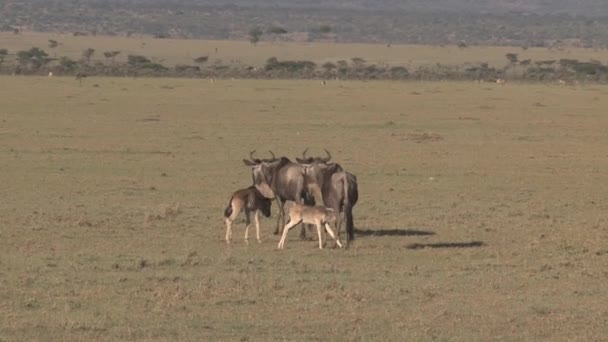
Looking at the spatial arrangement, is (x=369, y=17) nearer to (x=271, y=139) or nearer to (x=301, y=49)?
(x=301, y=49)

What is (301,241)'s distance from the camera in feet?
49.3

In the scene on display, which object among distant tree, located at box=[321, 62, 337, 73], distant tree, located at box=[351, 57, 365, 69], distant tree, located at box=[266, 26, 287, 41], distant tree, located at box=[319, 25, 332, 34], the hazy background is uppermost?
distant tree, located at box=[321, 62, 337, 73]

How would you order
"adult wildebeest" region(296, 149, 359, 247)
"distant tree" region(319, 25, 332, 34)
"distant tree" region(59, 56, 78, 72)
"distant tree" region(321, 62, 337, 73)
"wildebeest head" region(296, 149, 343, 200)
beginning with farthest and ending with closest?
"distant tree" region(319, 25, 332, 34) → "distant tree" region(321, 62, 337, 73) → "distant tree" region(59, 56, 78, 72) → "wildebeest head" region(296, 149, 343, 200) → "adult wildebeest" region(296, 149, 359, 247)

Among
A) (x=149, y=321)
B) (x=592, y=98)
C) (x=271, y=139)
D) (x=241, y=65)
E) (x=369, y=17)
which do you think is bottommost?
(x=369, y=17)

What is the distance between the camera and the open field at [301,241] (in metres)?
10.5

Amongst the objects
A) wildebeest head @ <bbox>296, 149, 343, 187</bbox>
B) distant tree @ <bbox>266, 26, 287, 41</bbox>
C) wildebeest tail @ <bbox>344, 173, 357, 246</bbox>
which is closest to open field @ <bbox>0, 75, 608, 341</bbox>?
wildebeest tail @ <bbox>344, 173, 357, 246</bbox>

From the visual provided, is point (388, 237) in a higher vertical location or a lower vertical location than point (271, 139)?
higher

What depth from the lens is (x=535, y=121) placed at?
119 ft

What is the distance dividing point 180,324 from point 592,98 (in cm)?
3950

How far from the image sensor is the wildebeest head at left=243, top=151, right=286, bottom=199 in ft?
50.2

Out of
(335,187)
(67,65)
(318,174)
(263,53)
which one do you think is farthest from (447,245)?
(263,53)

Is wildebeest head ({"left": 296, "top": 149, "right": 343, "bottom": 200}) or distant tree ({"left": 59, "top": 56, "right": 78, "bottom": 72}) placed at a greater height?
wildebeest head ({"left": 296, "top": 149, "right": 343, "bottom": 200})

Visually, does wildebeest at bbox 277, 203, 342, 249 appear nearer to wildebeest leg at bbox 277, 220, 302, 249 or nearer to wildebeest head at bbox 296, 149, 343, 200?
wildebeest leg at bbox 277, 220, 302, 249

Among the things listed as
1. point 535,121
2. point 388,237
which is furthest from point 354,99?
point 388,237
